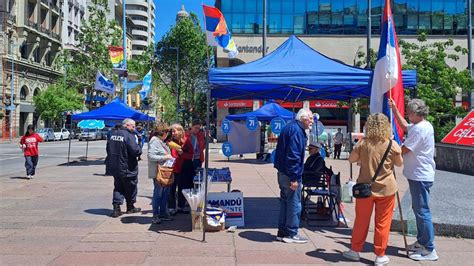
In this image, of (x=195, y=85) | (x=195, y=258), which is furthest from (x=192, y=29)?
(x=195, y=258)

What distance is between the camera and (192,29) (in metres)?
59.7

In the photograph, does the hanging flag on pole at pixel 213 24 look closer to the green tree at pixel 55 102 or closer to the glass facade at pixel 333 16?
the glass facade at pixel 333 16

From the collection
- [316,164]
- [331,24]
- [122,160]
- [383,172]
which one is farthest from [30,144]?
[331,24]

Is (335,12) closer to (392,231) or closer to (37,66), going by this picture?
(37,66)

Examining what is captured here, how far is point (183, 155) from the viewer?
875 centimetres

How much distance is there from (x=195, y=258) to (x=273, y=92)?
201 inches

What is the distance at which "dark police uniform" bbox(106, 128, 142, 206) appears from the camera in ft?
28.3

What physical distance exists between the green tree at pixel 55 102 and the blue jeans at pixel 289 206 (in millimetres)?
53897

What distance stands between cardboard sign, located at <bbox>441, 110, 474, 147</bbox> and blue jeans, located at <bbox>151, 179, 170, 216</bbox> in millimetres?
11136

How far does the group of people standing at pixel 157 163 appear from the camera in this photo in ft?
26.8

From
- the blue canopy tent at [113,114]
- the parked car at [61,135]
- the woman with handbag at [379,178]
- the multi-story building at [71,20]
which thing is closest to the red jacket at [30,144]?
the blue canopy tent at [113,114]

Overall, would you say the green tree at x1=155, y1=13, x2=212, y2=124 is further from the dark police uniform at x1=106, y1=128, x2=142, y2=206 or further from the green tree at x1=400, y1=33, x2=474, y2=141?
the dark police uniform at x1=106, y1=128, x2=142, y2=206

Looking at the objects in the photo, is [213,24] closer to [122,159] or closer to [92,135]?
[122,159]

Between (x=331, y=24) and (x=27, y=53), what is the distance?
36078mm
